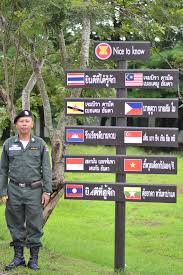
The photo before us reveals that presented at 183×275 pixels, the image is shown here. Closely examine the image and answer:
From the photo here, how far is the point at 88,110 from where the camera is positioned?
296 inches

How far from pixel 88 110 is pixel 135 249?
446 cm

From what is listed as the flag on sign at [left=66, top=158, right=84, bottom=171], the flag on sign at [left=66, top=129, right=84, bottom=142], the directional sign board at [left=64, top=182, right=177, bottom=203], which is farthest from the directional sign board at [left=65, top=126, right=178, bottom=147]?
the directional sign board at [left=64, top=182, right=177, bottom=203]

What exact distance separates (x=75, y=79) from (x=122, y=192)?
1.61 metres

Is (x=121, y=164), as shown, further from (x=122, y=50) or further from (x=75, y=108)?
(x=122, y=50)

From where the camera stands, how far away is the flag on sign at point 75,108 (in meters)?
7.53

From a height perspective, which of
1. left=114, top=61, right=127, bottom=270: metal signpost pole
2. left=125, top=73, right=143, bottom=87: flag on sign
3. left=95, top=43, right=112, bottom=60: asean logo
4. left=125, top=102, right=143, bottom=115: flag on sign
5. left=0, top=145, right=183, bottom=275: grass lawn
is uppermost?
left=95, top=43, right=112, bottom=60: asean logo

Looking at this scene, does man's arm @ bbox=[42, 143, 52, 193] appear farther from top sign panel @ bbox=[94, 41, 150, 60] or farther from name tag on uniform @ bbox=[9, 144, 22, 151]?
top sign panel @ bbox=[94, 41, 150, 60]

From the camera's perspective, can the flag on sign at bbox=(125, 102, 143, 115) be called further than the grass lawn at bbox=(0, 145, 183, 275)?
No

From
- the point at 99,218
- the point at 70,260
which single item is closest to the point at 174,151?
the point at 99,218

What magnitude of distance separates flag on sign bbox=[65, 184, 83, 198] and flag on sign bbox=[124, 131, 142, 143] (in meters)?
0.88

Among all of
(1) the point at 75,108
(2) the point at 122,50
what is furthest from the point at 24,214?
(2) the point at 122,50

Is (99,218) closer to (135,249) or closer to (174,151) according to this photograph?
(135,249)

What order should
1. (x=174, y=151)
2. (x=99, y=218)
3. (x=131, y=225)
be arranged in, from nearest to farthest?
1. (x=131, y=225)
2. (x=99, y=218)
3. (x=174, y=151)

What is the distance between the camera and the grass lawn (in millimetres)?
8329
